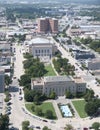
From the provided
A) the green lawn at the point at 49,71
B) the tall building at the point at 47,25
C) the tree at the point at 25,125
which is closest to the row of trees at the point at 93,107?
the tree at the point at 25,125

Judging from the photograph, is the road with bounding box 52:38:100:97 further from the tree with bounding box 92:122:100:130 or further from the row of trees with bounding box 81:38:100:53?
the tree with bounding box 92:122:100:130

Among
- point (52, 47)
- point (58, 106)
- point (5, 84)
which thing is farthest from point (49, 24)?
point (58, 106)

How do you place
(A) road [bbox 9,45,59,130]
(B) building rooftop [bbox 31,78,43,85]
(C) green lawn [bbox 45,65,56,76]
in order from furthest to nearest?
(C) green lawn [bbox 45,65,56,76], (B) building rooftop [bbox 31,78,43,85], (A) road [bbox 9,45,59,130]

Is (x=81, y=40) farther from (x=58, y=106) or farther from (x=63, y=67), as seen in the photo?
(x=58, y=106)

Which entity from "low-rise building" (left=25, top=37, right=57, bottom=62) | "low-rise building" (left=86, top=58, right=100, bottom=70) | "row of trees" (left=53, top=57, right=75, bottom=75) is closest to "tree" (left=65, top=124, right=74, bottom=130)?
"row of trees" (left=53, top=57, right=75, bottom=75)

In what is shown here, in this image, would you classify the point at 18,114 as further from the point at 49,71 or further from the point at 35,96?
the point at 49,71
